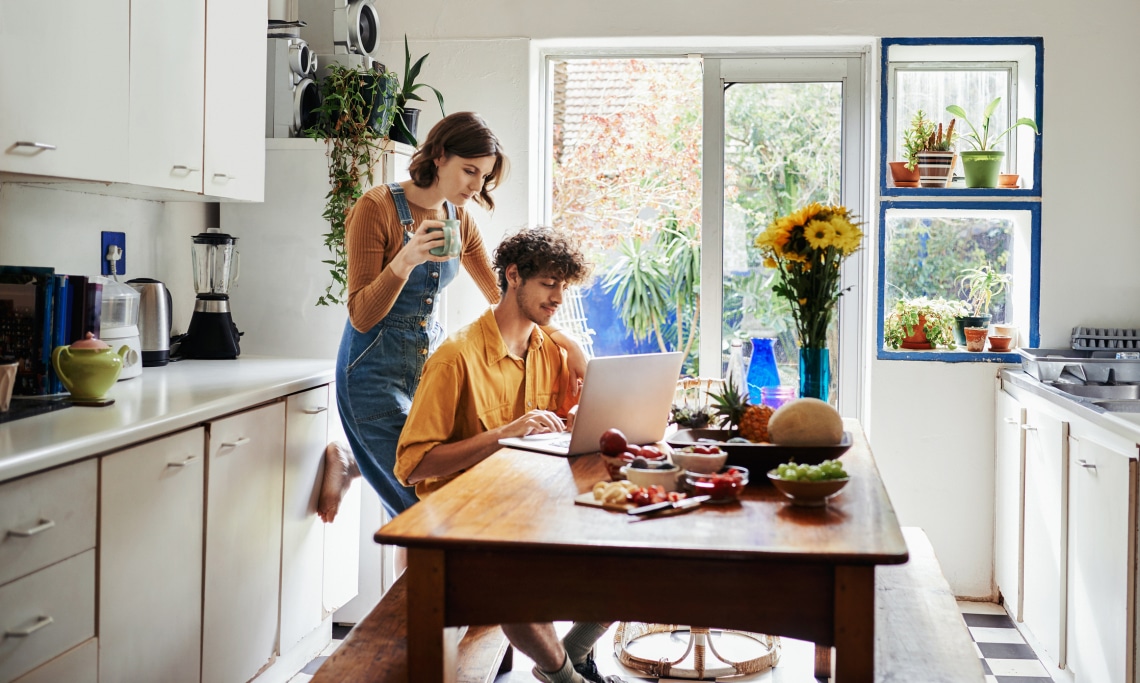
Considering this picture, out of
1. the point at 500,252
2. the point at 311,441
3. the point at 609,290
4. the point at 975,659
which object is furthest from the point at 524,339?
the point at 609,290

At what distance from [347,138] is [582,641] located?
196cm

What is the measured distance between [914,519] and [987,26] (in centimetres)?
195

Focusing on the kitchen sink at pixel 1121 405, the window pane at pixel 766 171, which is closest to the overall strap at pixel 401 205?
the window pane at pixel 766 171

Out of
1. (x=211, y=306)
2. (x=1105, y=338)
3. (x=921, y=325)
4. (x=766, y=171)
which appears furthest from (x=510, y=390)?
(x=1105, y=338)

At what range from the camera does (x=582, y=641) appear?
2.76 meters

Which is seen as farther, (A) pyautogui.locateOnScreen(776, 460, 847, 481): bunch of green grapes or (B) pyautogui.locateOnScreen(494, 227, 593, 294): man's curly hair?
(B) pyautogui.locateOnScreen(494, 227, 593, 294): man's curly hair

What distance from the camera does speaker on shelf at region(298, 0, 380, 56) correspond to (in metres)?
3.88

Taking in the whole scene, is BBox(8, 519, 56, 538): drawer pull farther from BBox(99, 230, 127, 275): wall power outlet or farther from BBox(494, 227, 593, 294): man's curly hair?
BBox(99, 230, 127, 275): wall power outlet

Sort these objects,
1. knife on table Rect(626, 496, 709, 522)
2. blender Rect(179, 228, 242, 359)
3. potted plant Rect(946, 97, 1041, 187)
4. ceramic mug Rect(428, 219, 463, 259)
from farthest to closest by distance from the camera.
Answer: potted plant Rect(946, 97, 1041, 187) → blender Rect(179, 228, 242, 359) → ceramic mug Rect(428, 219, 463, 259) → knife on table Rect(626, 496, 709, 522)

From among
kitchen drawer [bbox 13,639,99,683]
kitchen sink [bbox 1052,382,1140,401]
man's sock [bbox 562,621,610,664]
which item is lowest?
man's sock [bbox 562,621,610,664]

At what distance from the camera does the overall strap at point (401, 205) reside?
3.10 m

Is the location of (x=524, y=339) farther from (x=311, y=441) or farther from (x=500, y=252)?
(x=311, y=441)

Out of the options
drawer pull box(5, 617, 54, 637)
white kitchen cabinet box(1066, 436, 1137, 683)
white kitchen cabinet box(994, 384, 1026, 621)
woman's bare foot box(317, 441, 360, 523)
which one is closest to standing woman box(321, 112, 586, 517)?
woman's bare foot box(317, 441, 360, 523)

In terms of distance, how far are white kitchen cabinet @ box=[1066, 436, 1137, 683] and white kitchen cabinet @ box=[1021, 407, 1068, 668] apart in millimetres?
55
